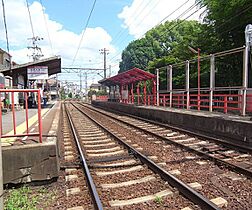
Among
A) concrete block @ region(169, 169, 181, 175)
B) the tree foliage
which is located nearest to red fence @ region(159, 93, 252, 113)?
the tree foliage

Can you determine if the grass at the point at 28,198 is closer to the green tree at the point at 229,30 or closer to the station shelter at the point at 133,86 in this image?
the station shelter at the point at 133,86

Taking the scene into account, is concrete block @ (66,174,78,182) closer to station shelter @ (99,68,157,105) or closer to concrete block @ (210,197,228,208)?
concrete block @ (210,197,228,208)

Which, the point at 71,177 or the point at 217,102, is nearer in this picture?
the point at 71,177

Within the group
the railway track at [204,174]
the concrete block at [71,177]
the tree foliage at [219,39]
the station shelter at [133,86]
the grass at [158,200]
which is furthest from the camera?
the tree foliage at [219,39]

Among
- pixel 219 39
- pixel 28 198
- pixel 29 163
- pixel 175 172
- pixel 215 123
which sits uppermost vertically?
pixel 219 39

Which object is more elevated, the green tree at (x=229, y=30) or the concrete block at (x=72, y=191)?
the green tree at (x=229, y=30)

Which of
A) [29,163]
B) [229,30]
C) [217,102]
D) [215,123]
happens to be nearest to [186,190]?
[29,163]

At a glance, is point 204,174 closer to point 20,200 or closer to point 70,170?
point 70,170

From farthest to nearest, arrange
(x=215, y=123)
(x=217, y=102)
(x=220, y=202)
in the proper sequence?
(x=217, y=102) < (x=215, y=123) < (x=220, y=202)

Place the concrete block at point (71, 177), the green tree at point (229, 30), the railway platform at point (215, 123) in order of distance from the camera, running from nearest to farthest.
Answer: the concrete block at point (71, 177) < the railway platform at point (215, 123) < the green tree at point (229, 30)

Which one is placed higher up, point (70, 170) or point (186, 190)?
point (186, 190)

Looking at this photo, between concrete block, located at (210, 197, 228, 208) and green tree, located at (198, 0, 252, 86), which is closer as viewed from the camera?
concrete block, located at (210, 197, 228, 208)

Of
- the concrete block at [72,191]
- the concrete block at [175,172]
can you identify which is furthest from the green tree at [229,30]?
the concrete block at [72,191]

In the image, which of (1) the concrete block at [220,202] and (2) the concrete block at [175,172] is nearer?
(1) the concrete block at [220,202]
